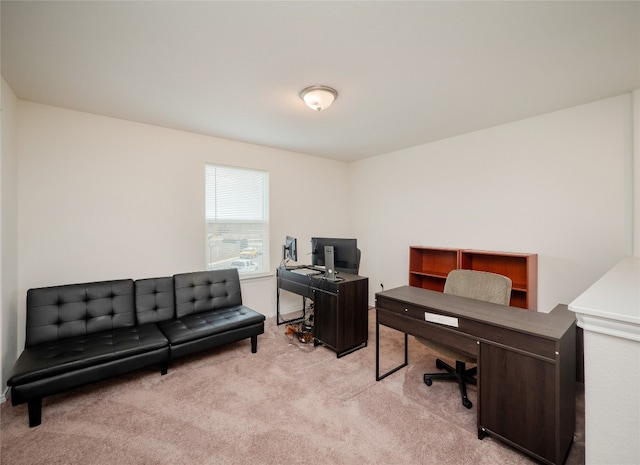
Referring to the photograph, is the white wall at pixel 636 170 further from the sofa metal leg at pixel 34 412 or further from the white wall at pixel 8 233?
the white wall at pixel 8 233

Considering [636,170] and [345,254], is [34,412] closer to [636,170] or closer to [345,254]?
[345,254]

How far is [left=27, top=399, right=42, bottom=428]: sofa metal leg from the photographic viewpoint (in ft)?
6.18

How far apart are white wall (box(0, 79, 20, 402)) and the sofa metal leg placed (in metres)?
0.54

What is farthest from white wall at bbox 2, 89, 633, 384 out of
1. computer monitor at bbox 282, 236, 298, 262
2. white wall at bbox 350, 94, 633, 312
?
computer monitor at bbox 282, 236, 298, 262

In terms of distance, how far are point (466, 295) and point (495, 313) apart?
2.06 ft

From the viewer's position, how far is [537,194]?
295 centimetres

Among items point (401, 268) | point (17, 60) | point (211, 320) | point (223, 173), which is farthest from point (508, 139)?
point (17, 60)

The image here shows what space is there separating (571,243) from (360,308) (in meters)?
2.22

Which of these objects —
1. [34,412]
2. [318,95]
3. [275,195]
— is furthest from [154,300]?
[318,95]

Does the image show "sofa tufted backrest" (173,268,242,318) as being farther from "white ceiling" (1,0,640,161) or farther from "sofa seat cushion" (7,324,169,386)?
"white ceiling" (1,0,640,161)

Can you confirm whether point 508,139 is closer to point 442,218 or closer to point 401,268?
point 442,218

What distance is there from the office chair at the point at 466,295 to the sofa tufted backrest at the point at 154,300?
2.59 meters

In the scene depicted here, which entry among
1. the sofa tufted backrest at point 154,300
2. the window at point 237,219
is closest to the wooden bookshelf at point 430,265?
the window at point 237,219

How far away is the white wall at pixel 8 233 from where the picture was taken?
6.97ft
